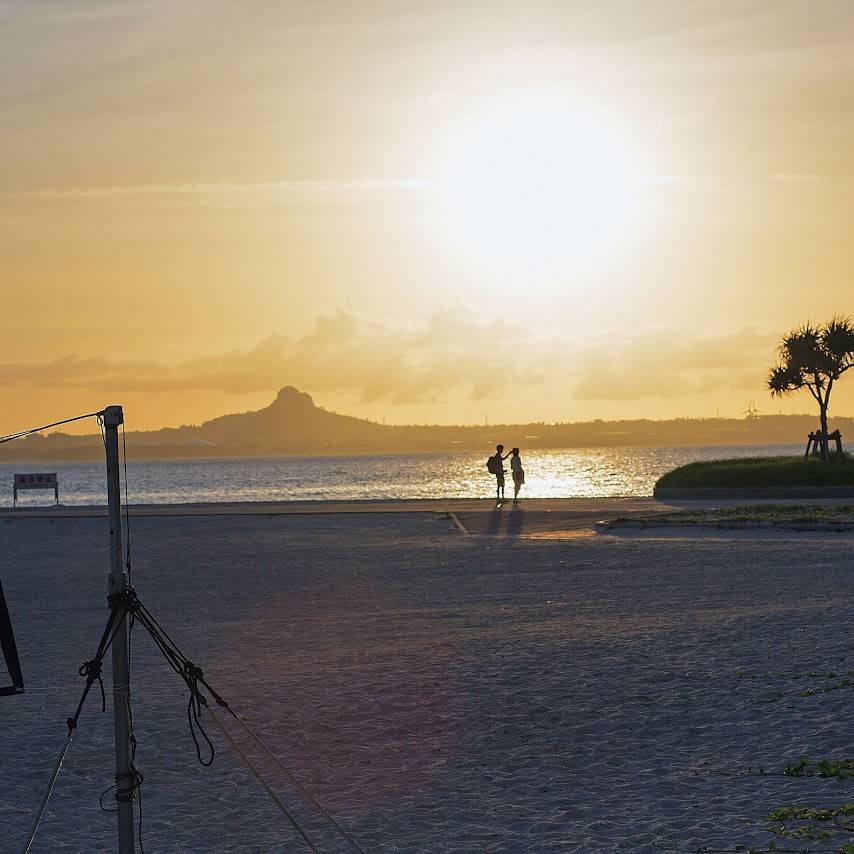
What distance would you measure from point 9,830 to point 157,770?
56.2 inches

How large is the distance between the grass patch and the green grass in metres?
7.72

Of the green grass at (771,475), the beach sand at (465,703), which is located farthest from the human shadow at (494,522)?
the green grass at (771,475)

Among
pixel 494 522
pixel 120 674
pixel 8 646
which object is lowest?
pixel 494 522

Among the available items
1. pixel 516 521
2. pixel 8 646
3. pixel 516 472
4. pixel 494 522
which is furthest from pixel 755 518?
pixel 8 646

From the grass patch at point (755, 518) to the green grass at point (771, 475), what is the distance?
7.72 meters

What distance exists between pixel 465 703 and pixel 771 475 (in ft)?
103

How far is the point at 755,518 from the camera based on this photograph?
92.2 ft

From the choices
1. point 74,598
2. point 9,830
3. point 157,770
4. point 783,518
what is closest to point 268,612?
point 74,598

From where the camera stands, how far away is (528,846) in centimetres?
727

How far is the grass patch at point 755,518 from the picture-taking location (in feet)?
88.3

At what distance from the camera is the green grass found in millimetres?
39500

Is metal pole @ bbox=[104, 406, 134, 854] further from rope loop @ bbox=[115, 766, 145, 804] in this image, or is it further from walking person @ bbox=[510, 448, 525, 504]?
walking person @ bbox=[510, 448, 525, 504]

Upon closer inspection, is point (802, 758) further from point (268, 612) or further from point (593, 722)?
point (268, 612)

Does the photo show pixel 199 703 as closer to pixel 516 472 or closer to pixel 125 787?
pixel 125 787
